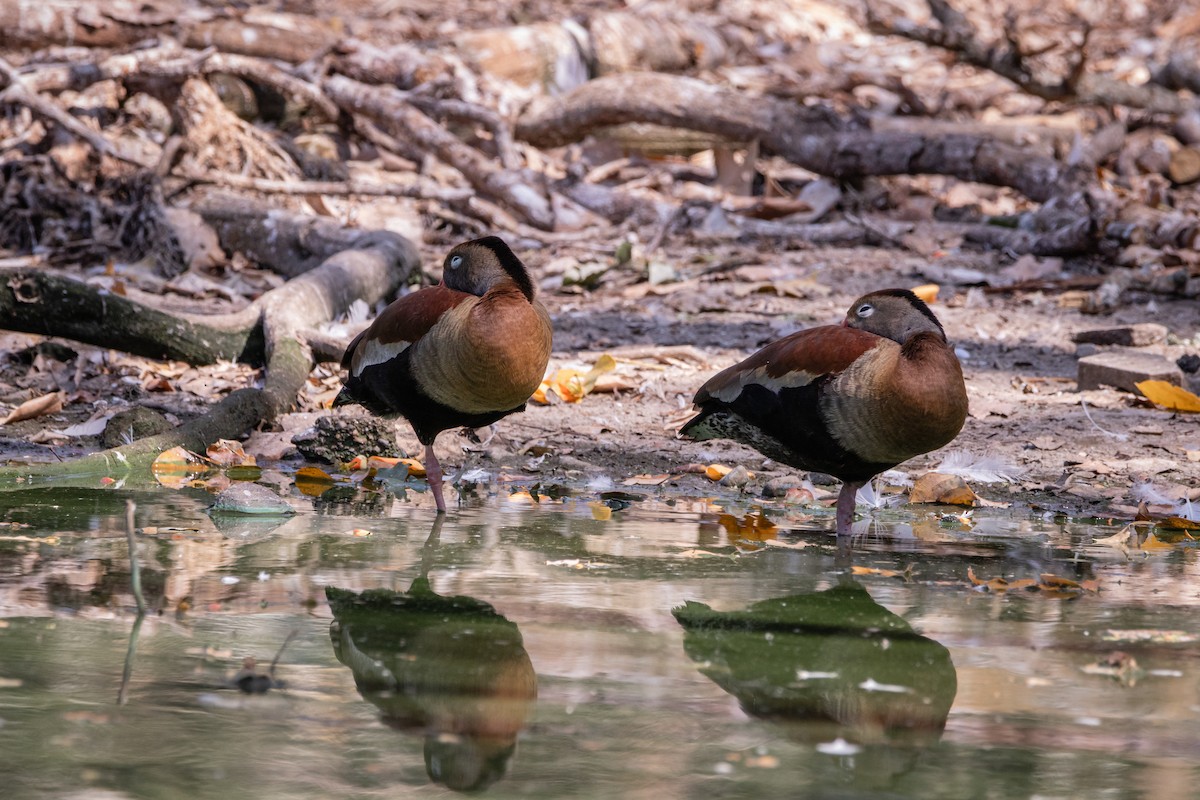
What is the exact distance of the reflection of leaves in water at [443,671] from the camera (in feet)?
8.46

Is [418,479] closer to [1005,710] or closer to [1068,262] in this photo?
[1005,710]

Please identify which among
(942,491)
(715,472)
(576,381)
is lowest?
(576,381)

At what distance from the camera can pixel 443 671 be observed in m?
3.08

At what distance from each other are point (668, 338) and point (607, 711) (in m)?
5.52

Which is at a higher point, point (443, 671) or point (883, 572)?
point (443, 671)

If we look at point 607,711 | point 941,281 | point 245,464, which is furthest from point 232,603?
point 941,281

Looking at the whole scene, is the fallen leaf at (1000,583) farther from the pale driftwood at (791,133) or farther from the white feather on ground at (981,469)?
the pale driftwood at (791,133)

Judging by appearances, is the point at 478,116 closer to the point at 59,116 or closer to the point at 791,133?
the point at 791,133

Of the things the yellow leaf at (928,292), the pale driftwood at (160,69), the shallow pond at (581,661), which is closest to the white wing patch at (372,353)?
the shallow pond at (581,661)

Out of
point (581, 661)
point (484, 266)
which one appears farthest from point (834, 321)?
point (581, 661)

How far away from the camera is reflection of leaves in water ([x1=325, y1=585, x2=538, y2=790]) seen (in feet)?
8.46

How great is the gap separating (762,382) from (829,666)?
5.35 ft

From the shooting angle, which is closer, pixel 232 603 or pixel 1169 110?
pixel 232 603

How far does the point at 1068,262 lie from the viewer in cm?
1025
